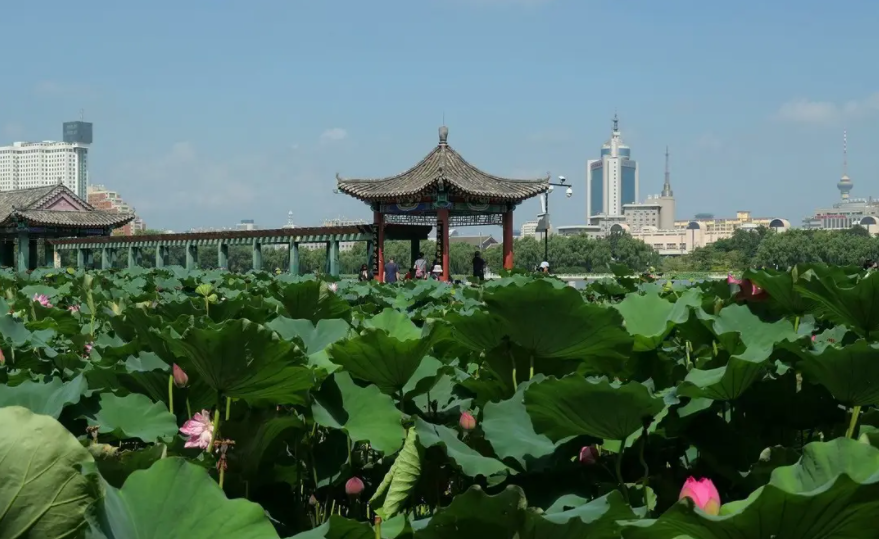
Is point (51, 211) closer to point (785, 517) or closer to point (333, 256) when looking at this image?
point (333, 256)

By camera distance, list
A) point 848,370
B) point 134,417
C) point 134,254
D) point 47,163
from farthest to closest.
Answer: point 47,163 < point 134,254 < point 134,417 < point 848,370

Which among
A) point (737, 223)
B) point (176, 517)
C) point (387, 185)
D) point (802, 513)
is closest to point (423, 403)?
point (176, 517)

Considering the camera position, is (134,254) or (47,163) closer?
(134,254)

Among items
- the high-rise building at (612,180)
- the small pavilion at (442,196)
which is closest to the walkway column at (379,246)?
the small pavilion at (442,196)

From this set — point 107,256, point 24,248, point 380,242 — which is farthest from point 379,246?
point 24,248

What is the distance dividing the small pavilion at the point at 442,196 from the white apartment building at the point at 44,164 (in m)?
107

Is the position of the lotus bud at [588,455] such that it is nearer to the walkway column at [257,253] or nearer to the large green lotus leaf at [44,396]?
the large green lotus leaf at [44,396]

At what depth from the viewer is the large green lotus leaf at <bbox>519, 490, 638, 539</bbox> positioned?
0.73 meters

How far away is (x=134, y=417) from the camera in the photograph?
1.36 meters

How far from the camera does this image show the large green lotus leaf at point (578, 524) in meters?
0.73

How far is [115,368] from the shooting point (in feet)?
5.14

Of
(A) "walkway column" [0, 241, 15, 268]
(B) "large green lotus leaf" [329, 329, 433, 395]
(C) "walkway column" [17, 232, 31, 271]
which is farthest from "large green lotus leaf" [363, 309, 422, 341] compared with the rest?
(A) "walkway column" [0, 241, 15, 268]

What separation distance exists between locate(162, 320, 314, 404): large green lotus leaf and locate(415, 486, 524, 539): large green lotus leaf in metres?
0.44

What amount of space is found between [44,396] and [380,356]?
1.46 feet
